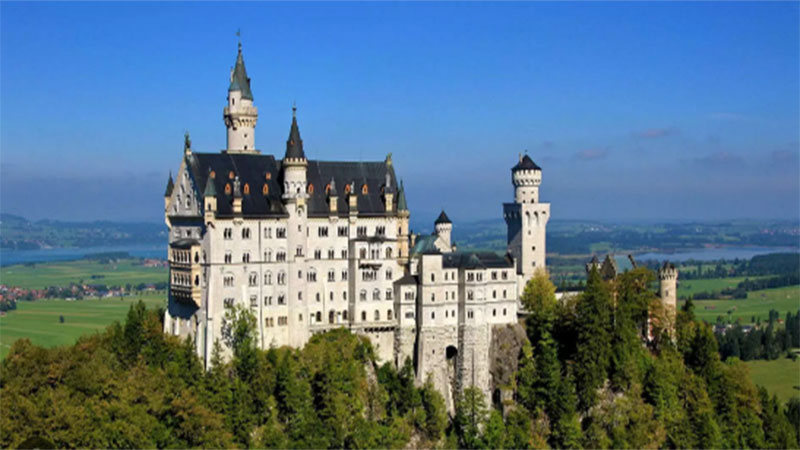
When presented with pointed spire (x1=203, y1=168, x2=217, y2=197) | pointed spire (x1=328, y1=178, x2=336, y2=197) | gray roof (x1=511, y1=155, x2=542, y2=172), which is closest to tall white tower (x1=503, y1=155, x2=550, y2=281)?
gray roof (x1=511, y1=155, x2=542, y2=172)

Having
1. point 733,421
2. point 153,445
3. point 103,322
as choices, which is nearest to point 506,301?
point 733,421

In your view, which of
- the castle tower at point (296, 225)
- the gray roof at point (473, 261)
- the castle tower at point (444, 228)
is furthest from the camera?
the castle tower at point (444, 228)

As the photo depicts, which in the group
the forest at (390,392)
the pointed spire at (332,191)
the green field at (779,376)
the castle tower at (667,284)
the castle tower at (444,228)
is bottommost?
the green field at (779,376)

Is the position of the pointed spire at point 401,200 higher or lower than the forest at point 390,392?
higher

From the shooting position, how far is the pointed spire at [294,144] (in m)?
87.3

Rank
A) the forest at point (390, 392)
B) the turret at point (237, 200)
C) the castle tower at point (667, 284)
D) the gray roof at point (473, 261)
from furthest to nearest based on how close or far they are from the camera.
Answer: the castle tower at point (667, 284) < the gray roof at point (473, 261) < the turret at point (237, 200) < the forest at point (390, 392)

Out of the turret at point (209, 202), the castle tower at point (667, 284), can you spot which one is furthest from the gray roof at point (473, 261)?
the turret at point (209, 202)

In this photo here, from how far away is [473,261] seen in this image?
306 feet

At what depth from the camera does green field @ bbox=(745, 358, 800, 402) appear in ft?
454

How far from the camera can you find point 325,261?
89250mm

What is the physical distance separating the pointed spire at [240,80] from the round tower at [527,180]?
86.3ft

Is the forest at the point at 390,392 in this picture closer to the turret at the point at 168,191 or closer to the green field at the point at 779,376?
the turret at the point at 168,191

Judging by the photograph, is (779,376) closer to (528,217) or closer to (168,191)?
(528,217)

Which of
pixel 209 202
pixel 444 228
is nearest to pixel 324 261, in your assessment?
pixel 209 202
